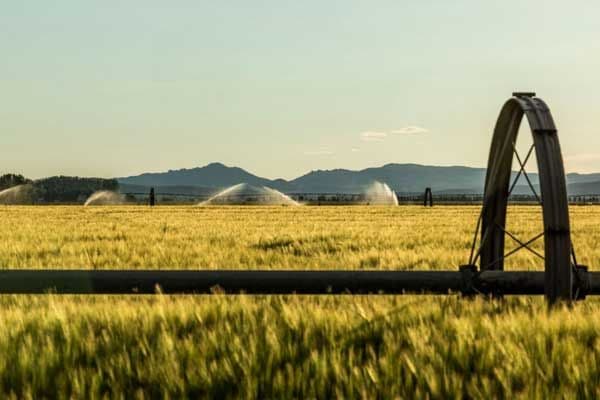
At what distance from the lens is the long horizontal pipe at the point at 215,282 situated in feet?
19.7

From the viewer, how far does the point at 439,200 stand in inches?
3423

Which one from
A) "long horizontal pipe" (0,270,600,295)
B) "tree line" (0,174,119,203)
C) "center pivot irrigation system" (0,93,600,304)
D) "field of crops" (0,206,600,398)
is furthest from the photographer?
"tree line" (0,174,119,203)

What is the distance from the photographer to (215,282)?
600 centimetres

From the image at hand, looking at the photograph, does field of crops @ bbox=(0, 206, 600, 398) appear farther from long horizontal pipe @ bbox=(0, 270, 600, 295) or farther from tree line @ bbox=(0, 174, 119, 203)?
tree line @ bbox=(0, 174, 119, 203)

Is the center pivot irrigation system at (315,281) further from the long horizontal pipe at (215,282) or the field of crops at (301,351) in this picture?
the field of crops at (301,351)

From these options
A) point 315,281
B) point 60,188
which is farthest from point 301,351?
point 60,188

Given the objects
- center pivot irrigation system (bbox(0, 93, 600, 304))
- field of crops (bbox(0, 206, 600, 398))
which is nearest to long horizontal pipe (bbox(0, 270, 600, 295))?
center pivot irrigation system (bbox(0, 93, 600, 304))

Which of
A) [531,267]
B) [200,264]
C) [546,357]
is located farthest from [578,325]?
[200,264]

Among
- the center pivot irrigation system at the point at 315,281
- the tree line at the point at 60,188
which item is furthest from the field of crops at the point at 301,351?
the tree line at the point at 60,188

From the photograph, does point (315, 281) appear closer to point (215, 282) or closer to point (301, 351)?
point (215, 282)

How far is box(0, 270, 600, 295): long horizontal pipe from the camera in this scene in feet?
19.7

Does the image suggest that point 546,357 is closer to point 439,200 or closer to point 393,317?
point 393,317

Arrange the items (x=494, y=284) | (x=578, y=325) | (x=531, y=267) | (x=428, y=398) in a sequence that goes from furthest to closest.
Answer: (x=531, y=267) → (x=494, y=284) → (x=578, y=325) → (x=428, y=398)

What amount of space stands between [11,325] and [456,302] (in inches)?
127
